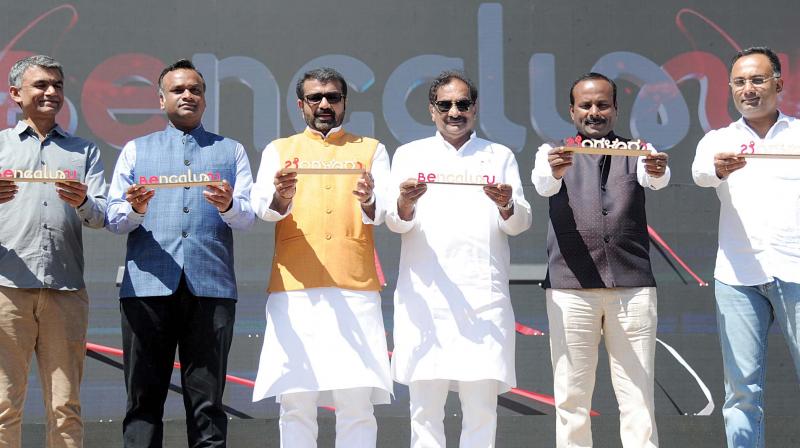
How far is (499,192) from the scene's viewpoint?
3787 millimetres

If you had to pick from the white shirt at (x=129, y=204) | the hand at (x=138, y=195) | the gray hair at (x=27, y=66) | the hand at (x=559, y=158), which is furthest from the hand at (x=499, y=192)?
the gray hair at (x=27, y=66)

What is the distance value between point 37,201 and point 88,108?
4.00 ft

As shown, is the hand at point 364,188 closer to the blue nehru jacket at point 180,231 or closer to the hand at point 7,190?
the blue nehru jacket at point 180,231

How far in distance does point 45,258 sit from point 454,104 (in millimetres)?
1748

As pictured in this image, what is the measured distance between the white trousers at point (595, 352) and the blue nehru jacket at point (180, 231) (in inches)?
52.7

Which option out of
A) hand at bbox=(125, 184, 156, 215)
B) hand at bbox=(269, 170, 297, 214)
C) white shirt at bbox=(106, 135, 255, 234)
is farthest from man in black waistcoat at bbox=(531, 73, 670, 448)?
hand at bbox=(125, 184, 156, 215)

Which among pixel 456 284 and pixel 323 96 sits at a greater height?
pixel 323 96

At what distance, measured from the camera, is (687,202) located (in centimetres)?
520

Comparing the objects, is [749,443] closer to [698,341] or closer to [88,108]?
[698,341]

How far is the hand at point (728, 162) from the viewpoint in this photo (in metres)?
3.85

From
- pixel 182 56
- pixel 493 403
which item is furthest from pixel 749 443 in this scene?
pixel 182 56

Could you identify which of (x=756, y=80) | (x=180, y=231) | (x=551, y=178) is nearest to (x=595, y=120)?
(x=551, y=178)

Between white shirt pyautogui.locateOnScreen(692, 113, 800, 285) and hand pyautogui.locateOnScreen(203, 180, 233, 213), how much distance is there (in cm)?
189

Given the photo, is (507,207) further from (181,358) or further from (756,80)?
(181,358)
